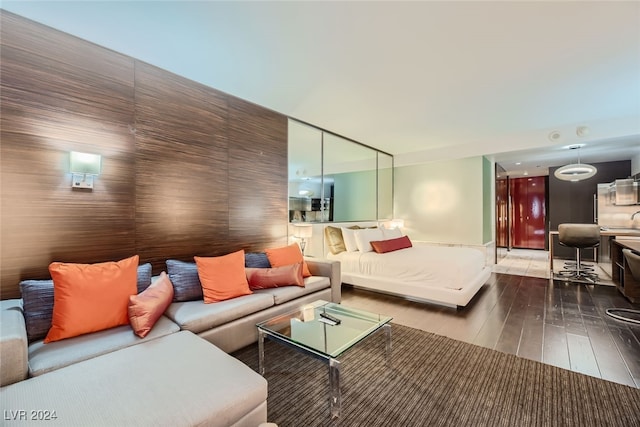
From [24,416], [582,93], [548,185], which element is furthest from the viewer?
[548,185]

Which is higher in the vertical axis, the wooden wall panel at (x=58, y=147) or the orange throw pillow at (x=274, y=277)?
the wooden wall panel at (x=58, y=147)

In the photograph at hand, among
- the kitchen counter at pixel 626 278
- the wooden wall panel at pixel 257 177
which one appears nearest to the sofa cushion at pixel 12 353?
the wooden wall panel at pixel 257 177

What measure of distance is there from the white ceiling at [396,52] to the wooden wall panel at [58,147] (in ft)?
0.76

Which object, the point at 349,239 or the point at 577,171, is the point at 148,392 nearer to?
the point at 349,239

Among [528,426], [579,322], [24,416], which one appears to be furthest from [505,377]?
[24,416]

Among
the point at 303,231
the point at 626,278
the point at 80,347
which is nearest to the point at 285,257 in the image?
the point at 303,231

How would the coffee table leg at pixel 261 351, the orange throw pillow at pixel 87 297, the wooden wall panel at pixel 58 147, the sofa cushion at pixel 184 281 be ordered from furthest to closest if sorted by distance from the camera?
the sofa cushion at pixel 184 281, the coffee table leg at pixel 261 351, the wooden wall panel at pixel 58 147, the orange throw pillow at pixel 87 297

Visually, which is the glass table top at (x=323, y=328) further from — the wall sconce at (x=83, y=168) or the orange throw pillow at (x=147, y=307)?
the wall sconce at (x=83, y=168)

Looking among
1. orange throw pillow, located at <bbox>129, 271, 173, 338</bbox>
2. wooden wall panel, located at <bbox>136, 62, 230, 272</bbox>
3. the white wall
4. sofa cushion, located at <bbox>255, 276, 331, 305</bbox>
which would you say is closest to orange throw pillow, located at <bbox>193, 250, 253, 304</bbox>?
sofa cushion, located at <bbox>255, 276, 331, 305</bbox>

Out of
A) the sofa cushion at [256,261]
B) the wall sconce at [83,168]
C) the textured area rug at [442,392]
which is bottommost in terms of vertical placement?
the textured area rug at [442,392]

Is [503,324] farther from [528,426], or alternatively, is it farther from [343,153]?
[343,153]

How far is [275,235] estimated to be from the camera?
12.6ft

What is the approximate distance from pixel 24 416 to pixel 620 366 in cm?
379

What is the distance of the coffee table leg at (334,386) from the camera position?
5.25ft
